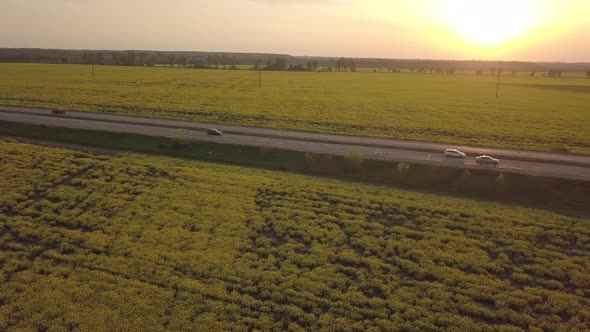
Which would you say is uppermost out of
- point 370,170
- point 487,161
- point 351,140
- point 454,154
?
point 351,140

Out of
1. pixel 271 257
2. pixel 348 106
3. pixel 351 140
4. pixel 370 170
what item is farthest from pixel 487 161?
pixel 348 106

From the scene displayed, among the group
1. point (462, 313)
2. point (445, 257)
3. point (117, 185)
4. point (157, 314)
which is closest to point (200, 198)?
point (117, 185)

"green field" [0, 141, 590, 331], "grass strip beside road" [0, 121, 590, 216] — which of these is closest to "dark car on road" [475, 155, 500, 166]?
"grass strip beside road" [0, 121, 590, 216]

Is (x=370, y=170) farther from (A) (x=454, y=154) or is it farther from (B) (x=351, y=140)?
(B) (x=351, y=140)

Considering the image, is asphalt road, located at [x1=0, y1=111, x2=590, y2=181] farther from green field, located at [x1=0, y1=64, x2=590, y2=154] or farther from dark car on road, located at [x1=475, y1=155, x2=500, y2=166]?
green field, located at [x1=0, y1=64, x2=590, y2=154]

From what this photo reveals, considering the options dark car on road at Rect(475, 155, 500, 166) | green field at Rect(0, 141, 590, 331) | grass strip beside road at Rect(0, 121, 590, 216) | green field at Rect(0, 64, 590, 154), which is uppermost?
green field at Rect(0, 64, 590, 154)

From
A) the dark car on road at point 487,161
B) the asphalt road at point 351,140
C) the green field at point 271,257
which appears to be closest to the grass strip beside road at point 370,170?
the dark car on road at point 487,161
